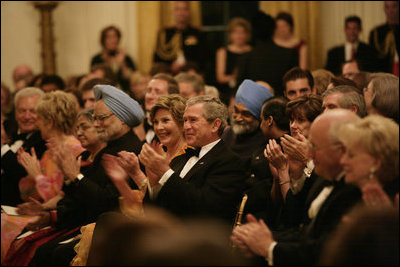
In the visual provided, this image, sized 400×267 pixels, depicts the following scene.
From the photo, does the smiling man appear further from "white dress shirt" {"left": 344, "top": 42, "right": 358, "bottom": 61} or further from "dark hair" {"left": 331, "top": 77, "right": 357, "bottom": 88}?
"white dress shirt" {"left": 344, "top": 42, "right": 358, "bottom": 61}

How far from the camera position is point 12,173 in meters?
6.07

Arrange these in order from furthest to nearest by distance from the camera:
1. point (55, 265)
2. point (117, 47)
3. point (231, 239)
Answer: point (117, 47) → point (55, 265) → point (231, 239)

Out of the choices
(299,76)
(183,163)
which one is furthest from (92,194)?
(299,76)

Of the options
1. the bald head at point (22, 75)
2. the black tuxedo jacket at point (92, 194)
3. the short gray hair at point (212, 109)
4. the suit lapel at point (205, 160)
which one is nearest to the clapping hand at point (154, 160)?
the suit lapel at point (205, 160)

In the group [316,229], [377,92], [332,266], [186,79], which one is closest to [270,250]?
[316,229]

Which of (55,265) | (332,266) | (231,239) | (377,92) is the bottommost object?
(55,265)

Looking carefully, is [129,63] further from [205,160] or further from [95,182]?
[205,160]

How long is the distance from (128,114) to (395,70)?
13.5 feet

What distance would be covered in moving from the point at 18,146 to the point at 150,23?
462cm

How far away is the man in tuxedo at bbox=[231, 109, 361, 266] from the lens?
328 cm

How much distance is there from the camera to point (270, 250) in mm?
3355

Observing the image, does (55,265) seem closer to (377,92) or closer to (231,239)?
(231,239)

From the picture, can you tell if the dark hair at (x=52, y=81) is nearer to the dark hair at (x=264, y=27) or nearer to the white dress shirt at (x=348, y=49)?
the dark hair at (x=264, y=27)

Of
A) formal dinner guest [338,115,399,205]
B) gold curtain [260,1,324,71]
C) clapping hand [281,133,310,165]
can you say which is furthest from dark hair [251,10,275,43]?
formal dinner guest [338,115,399,205]
